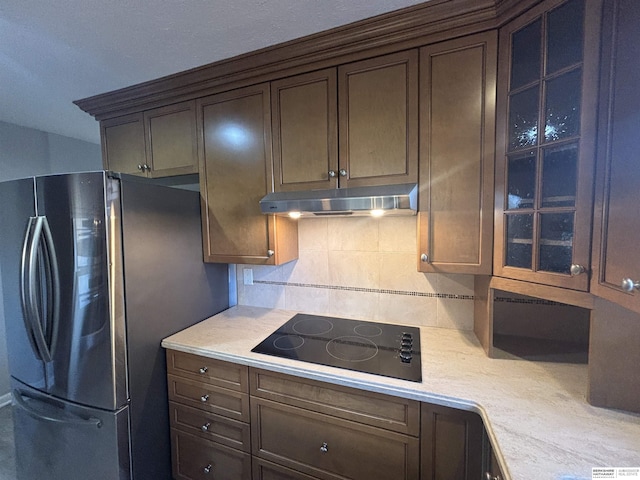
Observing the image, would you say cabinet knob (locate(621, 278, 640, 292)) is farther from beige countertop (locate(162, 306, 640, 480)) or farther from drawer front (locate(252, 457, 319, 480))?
drawer front (locate(252, 457, 319, 480))

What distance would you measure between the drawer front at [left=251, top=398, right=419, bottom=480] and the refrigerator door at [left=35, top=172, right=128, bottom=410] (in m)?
0.69

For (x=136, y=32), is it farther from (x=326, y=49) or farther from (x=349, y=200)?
(x=349, y=200)

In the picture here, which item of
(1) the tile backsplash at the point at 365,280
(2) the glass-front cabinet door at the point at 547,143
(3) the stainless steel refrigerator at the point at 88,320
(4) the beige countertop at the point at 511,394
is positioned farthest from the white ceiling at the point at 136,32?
(4) the beige countertop at the point at 511,394

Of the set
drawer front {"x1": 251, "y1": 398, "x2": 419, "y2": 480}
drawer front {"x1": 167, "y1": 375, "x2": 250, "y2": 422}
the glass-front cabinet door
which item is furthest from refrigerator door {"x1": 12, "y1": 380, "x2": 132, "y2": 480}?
the glass-front cabinet door

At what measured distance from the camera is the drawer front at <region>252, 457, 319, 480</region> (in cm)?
122

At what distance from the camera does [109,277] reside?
120 centimetres

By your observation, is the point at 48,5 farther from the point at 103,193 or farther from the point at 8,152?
the point at 8,152

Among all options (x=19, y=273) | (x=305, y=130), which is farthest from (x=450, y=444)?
(x=19, y=273)

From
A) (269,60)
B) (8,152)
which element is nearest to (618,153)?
(269,60)

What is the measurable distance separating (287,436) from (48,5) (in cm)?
202

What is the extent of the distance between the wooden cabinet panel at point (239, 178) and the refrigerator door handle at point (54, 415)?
950 mm

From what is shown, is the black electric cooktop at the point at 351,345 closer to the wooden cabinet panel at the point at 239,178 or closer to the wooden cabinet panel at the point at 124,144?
the wooden cabinet panel at the point at 239,178

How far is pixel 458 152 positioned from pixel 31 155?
3629mm

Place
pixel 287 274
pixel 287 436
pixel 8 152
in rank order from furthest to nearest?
pixel 8 152 < pixel 287 274 < pixel 287 436
